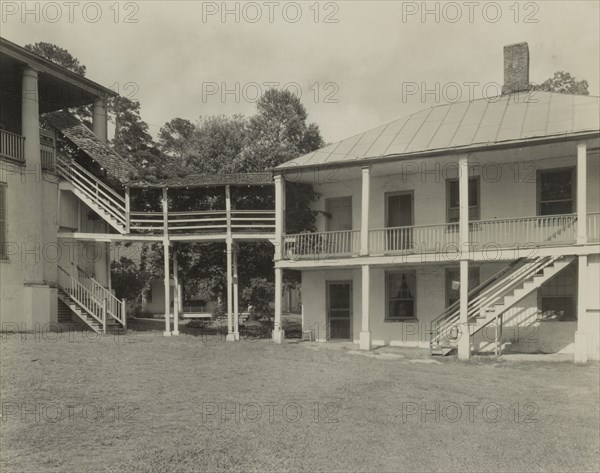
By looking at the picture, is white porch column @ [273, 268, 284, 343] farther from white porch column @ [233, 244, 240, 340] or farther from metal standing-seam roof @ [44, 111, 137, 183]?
metal standing-seam roof @ [44, 111, 137, 183]

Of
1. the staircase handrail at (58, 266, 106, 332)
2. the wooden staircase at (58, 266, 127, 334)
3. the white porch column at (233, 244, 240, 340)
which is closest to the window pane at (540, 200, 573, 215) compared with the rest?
the white porch column at (233, 244, 240, 340)

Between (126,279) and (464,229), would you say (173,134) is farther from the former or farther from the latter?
(464,229)

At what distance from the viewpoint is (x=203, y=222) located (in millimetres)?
23719

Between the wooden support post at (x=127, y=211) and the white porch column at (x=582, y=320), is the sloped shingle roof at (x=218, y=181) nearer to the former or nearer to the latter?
the wooden support post at (x=127, y=211)

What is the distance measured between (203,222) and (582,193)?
1321cm

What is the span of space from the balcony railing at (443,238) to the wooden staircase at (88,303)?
20.2 ft

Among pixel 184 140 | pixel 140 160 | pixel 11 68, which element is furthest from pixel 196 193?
pixel 184 140

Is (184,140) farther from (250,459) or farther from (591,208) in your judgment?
(250,459)

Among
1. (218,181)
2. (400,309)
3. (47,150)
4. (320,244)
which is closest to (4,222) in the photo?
(47,150)

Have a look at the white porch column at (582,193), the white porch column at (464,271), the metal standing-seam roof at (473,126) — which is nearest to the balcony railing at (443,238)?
the white porch column at (464,271)

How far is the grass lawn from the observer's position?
7508 millimetres

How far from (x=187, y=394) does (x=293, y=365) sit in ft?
15.1

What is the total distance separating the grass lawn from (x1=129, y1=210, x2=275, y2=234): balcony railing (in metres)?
6.89

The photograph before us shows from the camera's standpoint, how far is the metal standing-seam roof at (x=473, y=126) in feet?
57.5
